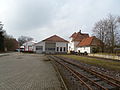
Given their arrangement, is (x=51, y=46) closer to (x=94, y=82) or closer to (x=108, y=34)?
(x=108, y=34)

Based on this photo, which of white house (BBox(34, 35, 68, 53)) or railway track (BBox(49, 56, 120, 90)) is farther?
white house (BBox(34, 35, 68, 53))

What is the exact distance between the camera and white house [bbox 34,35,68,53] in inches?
2603

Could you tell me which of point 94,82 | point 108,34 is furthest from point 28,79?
point 108,34

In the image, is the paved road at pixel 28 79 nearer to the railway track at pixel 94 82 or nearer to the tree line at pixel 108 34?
the railway track at pixel 94 82

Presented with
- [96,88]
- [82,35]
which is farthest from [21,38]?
[96,88]

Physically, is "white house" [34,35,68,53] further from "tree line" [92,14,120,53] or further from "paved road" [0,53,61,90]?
"paved road" [0,53,61,90]

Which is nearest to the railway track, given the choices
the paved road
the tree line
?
the paved road

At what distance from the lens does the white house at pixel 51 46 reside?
6612 centimetres

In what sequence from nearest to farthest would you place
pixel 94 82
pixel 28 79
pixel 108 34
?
pixel 94 82, pixel 28 79, pixel 108 34

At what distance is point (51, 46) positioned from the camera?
223 feet

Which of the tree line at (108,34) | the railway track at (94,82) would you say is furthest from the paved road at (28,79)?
the tree line at (108,34)

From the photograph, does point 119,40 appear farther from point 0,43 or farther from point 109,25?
point 0,43

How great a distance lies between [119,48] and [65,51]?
3107 cm

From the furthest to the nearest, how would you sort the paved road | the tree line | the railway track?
the tree line, the paved road, the railway track
